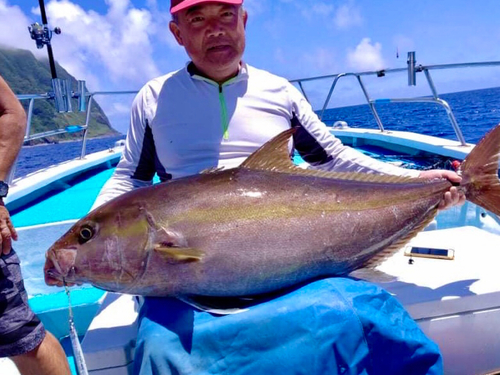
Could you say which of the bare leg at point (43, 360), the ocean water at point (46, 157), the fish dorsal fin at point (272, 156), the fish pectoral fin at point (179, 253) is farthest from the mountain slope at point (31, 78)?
the fish pectoral fin at point (179, 253)

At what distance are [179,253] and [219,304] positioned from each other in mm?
243

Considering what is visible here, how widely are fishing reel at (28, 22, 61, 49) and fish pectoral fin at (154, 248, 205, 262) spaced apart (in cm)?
604

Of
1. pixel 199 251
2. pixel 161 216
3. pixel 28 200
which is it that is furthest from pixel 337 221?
pixel 28 200

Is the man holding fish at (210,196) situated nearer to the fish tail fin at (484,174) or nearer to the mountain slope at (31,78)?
the fish tail fin at (484,174)

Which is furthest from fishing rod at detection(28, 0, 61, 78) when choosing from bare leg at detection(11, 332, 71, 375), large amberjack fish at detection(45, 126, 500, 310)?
large amberjack fish at detection(45, 126, 500, 310)

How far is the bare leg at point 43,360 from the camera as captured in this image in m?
1.91

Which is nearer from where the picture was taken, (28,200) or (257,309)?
(257,309)

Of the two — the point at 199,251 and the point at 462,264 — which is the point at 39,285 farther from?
the point at 462,264

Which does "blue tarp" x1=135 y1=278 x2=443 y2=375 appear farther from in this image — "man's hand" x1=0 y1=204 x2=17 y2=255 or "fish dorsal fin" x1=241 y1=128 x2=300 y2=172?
"man's hand" x1=0 y1=204 x2=17 y2=255

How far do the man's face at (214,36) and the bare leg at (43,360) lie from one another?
1.51 m

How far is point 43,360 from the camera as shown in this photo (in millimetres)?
1927

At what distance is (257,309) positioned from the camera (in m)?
1.49

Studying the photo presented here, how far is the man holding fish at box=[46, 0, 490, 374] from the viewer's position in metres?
1.49

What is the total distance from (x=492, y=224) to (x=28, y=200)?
19.2 ft
